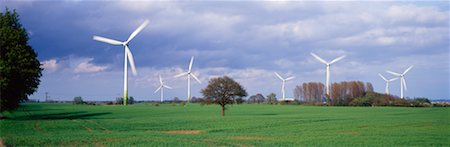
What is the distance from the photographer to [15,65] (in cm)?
5512

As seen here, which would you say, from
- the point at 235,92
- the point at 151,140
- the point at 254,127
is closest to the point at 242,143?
the point at 151,140

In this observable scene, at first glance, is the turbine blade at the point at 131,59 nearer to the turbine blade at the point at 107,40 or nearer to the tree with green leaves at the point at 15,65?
the turbine blade at the point at 107,40

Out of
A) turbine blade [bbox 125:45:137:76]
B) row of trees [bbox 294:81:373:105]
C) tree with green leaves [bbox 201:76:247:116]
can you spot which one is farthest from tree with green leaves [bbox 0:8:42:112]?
row of trees [bbox 294:81:373:105]

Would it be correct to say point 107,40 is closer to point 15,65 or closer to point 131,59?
point 131,59

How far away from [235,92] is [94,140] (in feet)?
132

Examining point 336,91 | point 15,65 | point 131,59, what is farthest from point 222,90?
point 336,91

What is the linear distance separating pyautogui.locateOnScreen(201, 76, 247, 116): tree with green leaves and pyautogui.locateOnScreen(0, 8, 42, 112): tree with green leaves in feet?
82.7

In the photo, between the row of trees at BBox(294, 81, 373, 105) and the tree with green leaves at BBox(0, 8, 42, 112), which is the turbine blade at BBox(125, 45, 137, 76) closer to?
the tree with green leaves at BBox(0, 8, 42, 112)

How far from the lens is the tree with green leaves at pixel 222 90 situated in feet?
236

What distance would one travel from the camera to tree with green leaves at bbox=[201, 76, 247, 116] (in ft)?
236

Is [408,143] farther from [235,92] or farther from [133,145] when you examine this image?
[235,92]

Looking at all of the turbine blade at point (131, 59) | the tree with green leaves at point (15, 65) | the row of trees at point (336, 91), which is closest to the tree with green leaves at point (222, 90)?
the turbine blade at point (131, 59)

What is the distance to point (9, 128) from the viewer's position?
4591cm

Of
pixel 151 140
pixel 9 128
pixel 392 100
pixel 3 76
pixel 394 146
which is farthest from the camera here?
pixel 392 100
